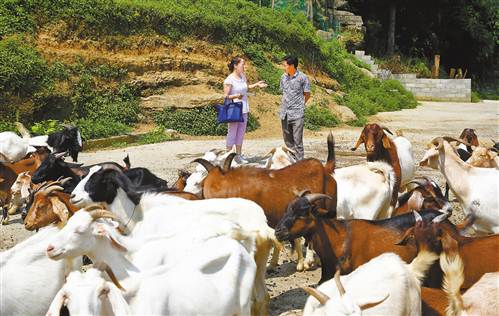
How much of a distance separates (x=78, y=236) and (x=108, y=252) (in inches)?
9.6

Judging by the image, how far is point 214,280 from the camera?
4.43 metres

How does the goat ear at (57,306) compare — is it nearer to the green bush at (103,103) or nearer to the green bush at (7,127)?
the green bush at (7,127)

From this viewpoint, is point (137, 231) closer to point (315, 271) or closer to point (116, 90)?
point (315, 271)

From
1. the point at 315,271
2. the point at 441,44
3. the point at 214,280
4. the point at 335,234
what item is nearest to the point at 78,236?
the point at 214,280

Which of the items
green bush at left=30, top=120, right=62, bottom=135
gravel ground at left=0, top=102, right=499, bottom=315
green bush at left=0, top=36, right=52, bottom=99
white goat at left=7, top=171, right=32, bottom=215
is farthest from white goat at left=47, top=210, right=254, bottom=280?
green bush at left=0, top=36, right=52, bottom=99

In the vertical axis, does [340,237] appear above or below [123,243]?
below

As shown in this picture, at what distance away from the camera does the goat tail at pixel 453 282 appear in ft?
13.5

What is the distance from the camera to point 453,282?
4.27 meters

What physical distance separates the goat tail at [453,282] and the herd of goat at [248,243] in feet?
0.04

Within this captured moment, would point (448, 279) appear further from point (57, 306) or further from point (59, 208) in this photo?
point (59, 208)

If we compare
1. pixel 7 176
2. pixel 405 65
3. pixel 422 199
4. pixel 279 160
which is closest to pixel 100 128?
pixel 7 176

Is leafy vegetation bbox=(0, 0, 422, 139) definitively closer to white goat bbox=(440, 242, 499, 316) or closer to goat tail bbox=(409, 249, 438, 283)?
goat tail bbox=(409, 249, 438, 283)

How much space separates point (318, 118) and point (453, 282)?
616 inches

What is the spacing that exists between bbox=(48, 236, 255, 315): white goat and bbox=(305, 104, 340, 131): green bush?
575 inches
